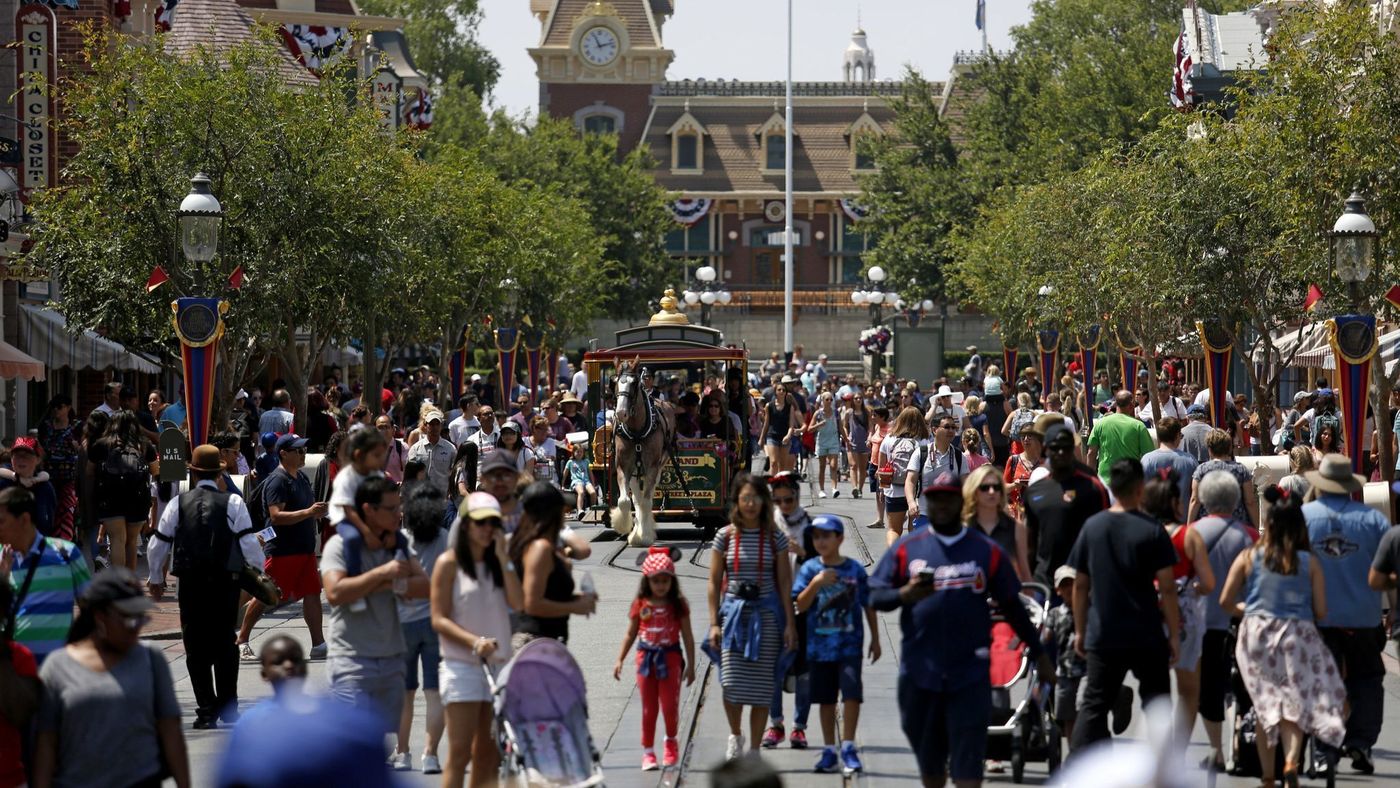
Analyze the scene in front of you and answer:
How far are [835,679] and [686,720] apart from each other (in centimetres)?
199

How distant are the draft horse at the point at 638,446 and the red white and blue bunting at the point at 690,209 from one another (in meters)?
65.7

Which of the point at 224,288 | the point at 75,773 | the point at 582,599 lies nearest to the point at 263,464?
the point at 224,288

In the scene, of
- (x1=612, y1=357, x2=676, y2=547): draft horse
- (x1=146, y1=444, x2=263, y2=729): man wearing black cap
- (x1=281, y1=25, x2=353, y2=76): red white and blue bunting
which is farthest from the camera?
(x1=281, y1=25, x2=353, y2=76): red white and blue bunting

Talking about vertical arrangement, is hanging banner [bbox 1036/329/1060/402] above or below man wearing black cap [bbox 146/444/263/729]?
above

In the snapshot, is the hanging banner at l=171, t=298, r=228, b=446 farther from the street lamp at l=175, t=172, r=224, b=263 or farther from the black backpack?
the black backpack

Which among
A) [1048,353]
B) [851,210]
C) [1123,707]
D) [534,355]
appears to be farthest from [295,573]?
[851,210]

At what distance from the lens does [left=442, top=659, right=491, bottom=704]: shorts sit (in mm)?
8703

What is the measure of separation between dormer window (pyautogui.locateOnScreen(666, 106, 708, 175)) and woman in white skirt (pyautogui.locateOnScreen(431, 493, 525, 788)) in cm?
8265

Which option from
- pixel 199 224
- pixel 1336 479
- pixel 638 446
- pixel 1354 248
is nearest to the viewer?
pixel 1336 479

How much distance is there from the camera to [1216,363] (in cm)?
2484

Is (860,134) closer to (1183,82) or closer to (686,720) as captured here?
(1183,82)

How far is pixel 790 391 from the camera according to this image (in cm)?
3180

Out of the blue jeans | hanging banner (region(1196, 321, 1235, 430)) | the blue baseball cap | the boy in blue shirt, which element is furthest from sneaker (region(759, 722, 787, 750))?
hanging banner (region(1196, 321, 1235, 430))

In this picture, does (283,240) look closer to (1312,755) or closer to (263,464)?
(263,464)
